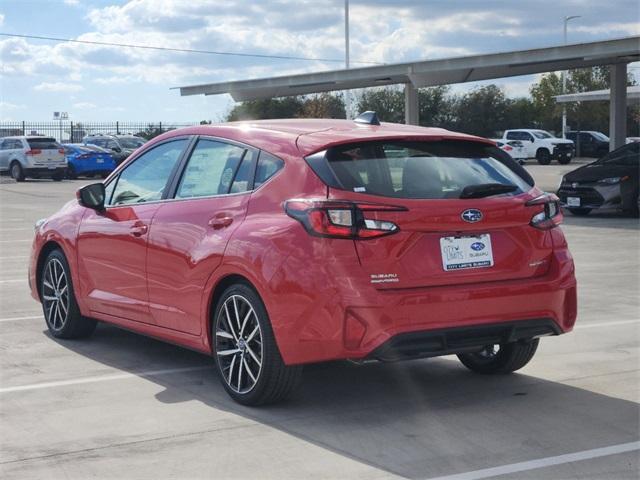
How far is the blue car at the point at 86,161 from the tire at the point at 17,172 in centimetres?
208

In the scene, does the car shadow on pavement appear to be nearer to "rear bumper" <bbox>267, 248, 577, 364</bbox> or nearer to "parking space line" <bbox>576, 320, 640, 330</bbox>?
"rear bumper" <bbox>267, 248, 577, 364</bbox>

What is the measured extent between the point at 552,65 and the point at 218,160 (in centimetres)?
2848

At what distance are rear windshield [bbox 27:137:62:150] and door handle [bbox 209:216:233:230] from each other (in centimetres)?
3394

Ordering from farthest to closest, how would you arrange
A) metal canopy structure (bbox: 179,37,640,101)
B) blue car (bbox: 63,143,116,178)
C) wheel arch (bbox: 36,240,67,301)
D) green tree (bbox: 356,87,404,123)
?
green tree (bbox: 356,87,404,123) < blue car (bbox: 63,143,116,178) < metal canopy structure (bbox: 179,37,640,101) < wheel arch (bbox: 36,240,67,301)

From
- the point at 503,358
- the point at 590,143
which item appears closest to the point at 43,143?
the point at 590,143

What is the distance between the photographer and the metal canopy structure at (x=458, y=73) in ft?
95.3

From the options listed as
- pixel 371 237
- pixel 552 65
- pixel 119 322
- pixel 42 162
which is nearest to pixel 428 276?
pixel 371 237

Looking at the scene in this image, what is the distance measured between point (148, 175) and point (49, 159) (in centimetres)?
3274

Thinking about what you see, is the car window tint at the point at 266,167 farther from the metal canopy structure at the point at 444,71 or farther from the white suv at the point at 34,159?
the white suv at the point at 34,159

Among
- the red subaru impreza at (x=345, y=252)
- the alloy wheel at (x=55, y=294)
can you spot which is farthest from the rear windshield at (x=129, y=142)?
the red subaru impreza at (x=345, y=252)

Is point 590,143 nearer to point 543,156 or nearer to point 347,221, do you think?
point 543,156

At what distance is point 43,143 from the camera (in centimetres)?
3903

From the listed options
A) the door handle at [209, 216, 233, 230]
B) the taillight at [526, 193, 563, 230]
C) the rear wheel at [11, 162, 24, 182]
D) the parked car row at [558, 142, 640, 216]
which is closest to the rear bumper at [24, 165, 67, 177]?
the rear wheel at [11, 162, 24, 182]

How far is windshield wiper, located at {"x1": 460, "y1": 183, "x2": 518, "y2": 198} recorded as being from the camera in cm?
590
